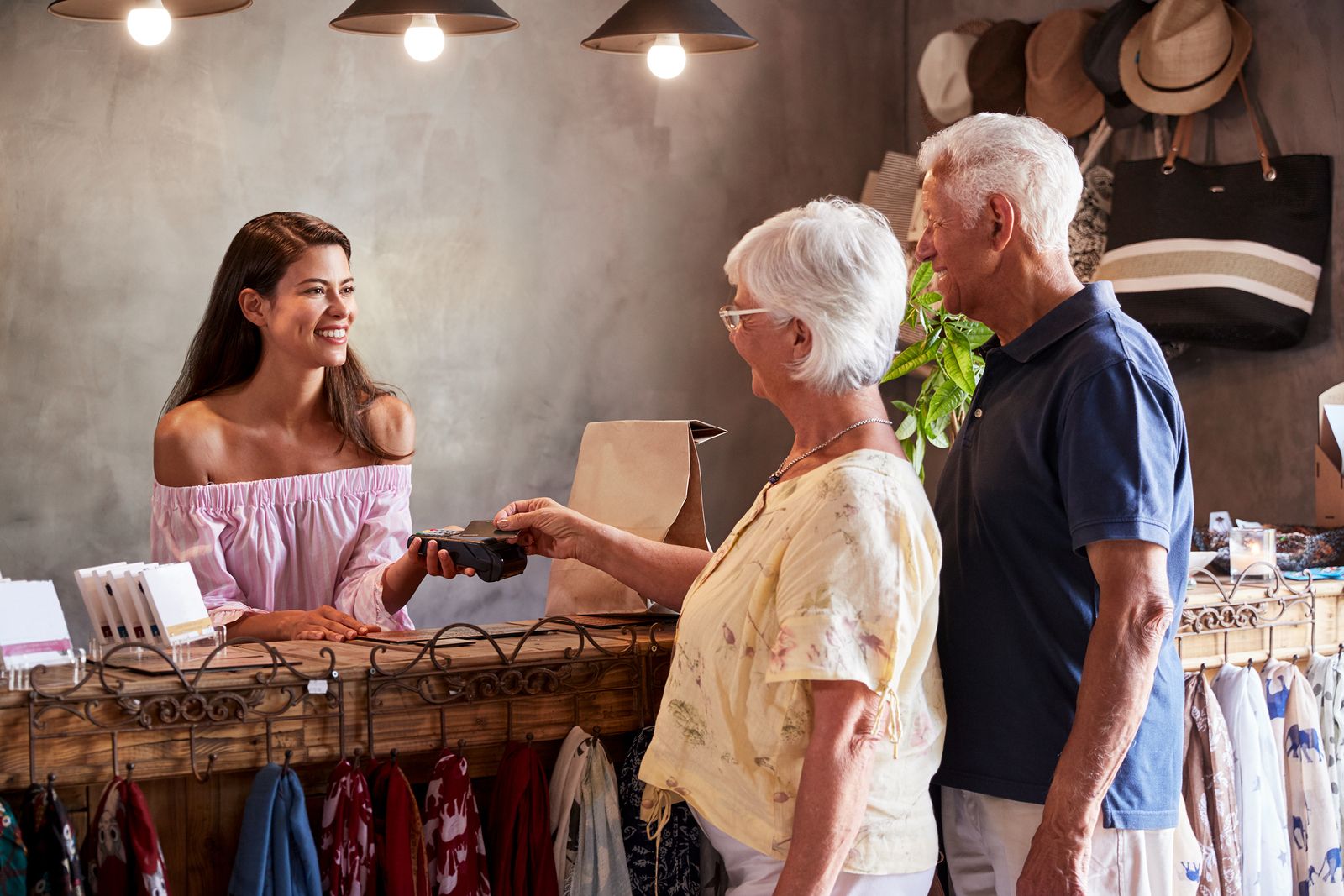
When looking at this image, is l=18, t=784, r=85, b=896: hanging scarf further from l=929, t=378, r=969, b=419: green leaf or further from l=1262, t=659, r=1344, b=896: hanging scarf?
l=1262, t=659, r=1344, b=896: hanging scarf

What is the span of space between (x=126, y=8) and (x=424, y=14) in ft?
1.96

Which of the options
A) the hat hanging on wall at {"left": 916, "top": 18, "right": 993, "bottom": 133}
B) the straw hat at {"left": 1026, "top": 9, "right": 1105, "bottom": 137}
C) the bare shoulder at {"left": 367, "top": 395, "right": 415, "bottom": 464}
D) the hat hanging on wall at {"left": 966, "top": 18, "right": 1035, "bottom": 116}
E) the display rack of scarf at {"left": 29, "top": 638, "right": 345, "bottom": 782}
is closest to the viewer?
the display rack of scarf at {"left": 29, "top": 638, "right": 345, "bottom": 782}

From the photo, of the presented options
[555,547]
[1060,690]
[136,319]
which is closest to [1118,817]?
[1060,690]

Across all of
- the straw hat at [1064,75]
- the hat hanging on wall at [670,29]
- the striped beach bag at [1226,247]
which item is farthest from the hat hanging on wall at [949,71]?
the hat hanging on wall at [670,29]

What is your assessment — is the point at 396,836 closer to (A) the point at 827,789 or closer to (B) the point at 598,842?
(B) the point at 598,842

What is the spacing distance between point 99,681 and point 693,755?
2.48ft

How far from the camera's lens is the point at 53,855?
155 cm

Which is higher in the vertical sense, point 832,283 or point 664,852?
point 832,283

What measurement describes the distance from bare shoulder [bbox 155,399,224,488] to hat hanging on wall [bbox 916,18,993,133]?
341cm

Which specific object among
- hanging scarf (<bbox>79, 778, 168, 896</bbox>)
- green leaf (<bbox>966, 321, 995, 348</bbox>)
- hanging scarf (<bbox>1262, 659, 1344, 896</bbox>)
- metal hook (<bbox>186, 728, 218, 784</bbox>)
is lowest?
hanging scarf (<bbox>1262, 659, 1344, 896</bbox>)

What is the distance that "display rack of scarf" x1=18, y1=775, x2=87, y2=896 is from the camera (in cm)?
155

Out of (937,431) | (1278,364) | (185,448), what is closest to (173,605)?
(185,448)

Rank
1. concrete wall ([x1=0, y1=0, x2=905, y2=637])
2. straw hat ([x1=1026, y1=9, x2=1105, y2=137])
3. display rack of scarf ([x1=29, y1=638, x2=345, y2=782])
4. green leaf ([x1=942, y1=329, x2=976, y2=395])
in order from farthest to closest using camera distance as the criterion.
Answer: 1. straw hat ([x1=1026, y1=9, x2=1105, y2=137])
2. concrete wall ([x1=0, y1=0, x2=905, y2=637])
3. green leaf ([x1=942, y1=329, x2=976, y2=395])
4. display rack of scarf ([x1=29, y1=638, x2=345, y2=782])

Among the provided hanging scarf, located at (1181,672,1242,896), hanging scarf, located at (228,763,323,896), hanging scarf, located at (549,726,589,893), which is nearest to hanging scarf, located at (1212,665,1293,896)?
hanging scarf, located at (1181,672,1242,896)
